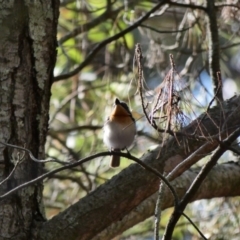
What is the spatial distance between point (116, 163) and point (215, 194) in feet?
3.35

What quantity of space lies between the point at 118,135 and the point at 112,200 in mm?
1018

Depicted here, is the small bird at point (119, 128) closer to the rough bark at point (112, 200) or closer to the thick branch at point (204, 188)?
the thick branch at point (204, 188)

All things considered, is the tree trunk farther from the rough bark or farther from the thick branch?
the thick branch

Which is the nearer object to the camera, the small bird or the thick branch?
the thick branch

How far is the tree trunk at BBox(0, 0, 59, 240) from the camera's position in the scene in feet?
6.66

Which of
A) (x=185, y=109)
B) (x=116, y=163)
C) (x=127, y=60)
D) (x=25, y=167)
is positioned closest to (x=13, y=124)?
(x=25, y=167)

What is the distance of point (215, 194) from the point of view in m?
2.50

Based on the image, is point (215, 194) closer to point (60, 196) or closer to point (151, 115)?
point (151, 115)

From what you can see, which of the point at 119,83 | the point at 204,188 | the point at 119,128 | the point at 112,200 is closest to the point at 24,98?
the point at 112,200

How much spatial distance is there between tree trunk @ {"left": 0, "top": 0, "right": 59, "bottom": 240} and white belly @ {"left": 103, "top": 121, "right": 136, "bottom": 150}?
2.79ft

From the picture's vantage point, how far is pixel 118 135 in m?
3.00

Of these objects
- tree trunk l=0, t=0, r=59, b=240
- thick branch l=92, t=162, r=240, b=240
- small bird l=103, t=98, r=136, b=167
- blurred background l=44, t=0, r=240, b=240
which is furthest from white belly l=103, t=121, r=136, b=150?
tree trunk l=0, t=0, r=59, b=240

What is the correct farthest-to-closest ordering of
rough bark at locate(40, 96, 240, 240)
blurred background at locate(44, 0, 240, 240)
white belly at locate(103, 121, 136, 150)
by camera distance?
blurred background at locate(44, 0, 240, 240) < white belly at locate(103, 121, 136, 150) < rough bark at locate(40, 96, 240, 240)

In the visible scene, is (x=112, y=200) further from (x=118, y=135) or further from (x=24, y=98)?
(x=118, y=135)
